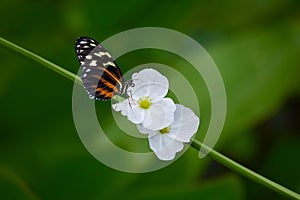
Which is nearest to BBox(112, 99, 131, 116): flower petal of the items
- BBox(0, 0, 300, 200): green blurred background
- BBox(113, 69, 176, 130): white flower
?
BBox(113, 69, 176, 130): white flower

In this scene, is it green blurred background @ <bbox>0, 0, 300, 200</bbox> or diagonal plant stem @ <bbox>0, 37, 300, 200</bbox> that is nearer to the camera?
diagonal plant stem @ <bbox>0, 37, 300, 200</bbox>

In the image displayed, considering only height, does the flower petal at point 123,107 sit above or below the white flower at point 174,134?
above

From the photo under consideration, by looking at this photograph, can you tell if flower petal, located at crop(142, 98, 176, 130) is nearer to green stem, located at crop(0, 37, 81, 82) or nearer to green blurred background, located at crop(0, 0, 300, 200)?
green stem, located at crop(0, 37, 81, 82)

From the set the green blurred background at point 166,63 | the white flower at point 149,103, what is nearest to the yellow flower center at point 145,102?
the white flower at point 149,103

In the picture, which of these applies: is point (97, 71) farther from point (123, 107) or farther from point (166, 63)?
point (166, 63)

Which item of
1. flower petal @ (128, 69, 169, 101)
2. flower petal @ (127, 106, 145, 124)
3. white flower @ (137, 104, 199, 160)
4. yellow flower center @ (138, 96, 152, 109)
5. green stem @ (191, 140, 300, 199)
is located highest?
flower petal @ (128, 69, 169, 101)

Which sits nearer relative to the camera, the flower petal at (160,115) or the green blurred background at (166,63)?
the flower petal at (160,115)

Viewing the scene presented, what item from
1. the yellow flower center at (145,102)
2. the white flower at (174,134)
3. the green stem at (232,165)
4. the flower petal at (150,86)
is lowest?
the green stem at (232,165)

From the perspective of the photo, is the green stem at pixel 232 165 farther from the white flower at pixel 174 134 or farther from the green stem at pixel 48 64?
the green stem at pixel 48 64
